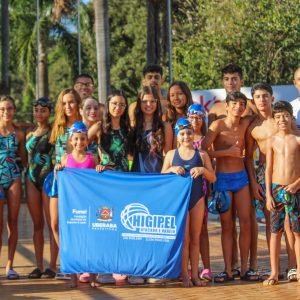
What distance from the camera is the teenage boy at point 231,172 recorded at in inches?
350

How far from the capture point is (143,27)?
41.7 meters

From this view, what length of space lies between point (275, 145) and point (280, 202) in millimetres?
618

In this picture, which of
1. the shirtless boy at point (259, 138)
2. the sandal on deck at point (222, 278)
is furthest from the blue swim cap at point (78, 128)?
the sandal on deck at point (222, 278)

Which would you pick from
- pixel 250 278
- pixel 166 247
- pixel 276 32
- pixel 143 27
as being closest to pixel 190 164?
pixel 166 247

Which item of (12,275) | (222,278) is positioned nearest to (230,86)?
(222,278)

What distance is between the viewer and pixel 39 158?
30.3 feet

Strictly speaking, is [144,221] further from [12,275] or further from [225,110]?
[12,275]

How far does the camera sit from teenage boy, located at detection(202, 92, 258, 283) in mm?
8898

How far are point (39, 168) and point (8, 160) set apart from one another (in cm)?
37

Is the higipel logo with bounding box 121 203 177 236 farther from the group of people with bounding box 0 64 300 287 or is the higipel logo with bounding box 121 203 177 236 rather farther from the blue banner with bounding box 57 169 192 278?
the group of people with bounding box 0 64 300 287

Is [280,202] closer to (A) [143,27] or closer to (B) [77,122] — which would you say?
(B) [77,122]

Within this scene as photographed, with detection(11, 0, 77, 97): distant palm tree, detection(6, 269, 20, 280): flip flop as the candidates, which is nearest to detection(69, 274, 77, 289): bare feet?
detection(6, 269, 20, 280): flip flop

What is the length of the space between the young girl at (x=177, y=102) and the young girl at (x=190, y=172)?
2.16ft

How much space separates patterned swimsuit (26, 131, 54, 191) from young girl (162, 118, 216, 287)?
57.9 inches
